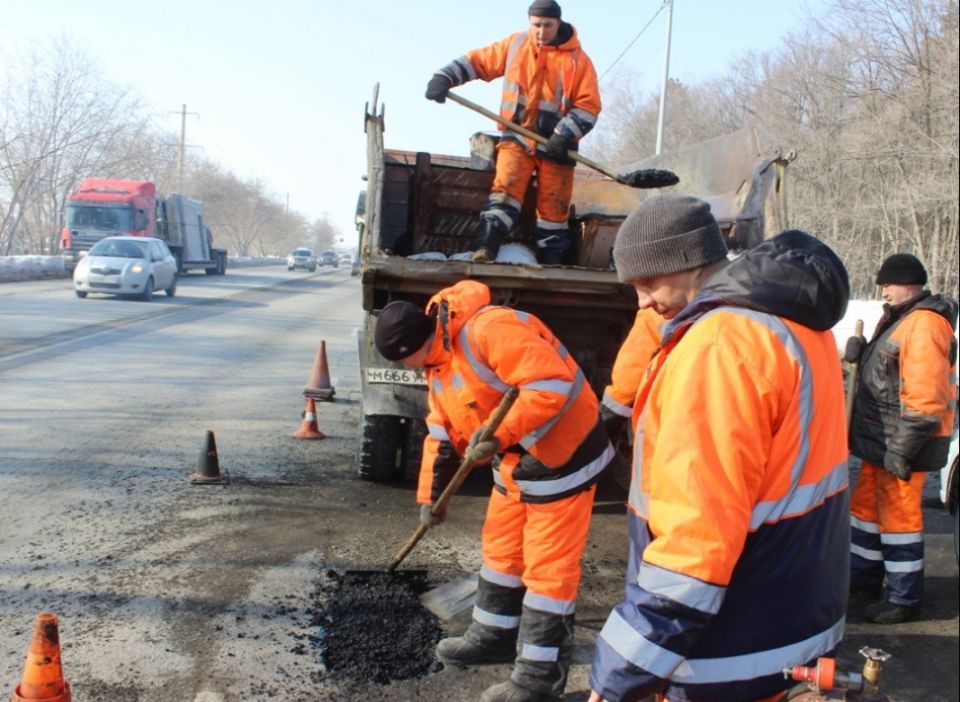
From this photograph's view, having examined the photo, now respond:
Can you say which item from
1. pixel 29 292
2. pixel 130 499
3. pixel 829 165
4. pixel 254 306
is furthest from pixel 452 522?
pixel 29 292

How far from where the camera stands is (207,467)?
5.75 meters

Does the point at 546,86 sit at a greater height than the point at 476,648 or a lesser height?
greater

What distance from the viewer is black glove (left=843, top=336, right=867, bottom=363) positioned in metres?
4.99

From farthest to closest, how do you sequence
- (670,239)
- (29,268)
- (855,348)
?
(29,268)
(855,348)
(670,239)

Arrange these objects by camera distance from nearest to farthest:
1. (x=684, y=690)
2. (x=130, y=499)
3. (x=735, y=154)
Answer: (x=684, y=690) → (x=130, y=499) → (x=735, y=154)

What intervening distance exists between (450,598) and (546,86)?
3.67m

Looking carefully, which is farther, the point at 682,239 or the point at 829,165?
the point at 829,165

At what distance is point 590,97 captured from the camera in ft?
20.2

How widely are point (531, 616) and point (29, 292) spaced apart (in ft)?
62.6

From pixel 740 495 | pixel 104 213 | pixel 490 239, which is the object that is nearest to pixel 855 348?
pixel 490 239

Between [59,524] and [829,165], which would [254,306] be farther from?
[59,524]

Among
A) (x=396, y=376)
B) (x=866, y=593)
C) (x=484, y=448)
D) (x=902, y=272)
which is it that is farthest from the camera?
(x=396, y=376)

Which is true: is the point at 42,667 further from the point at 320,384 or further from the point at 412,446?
the point at 320,384

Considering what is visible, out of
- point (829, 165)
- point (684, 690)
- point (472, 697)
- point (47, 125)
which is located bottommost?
point (472, 697)
